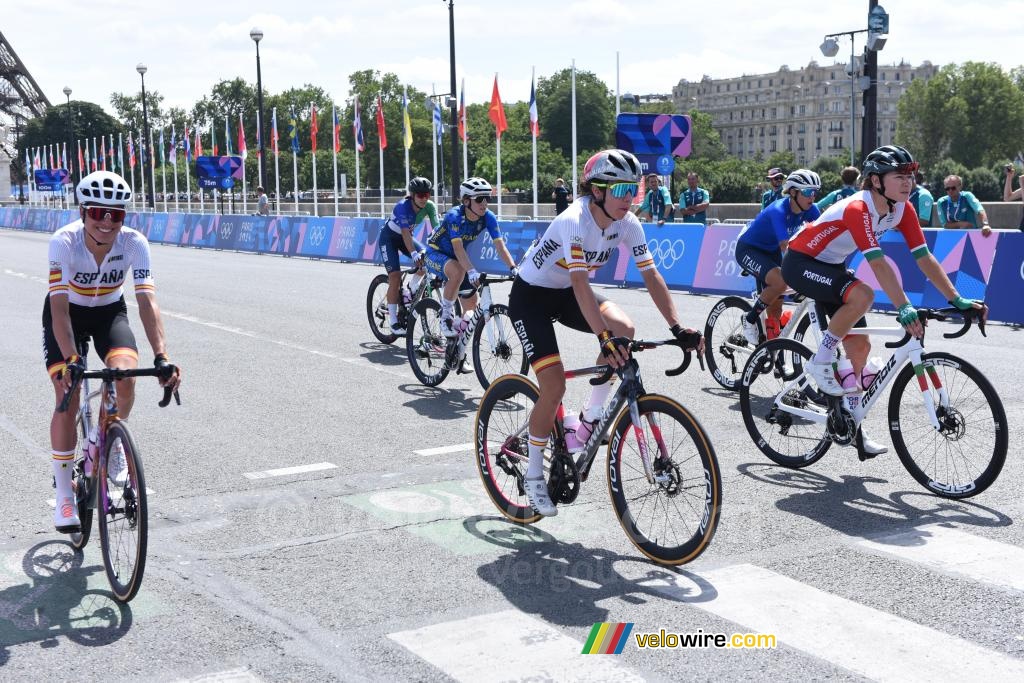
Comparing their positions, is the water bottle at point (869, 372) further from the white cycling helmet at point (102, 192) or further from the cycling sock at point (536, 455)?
the white cycling helmet at point (102, 192)

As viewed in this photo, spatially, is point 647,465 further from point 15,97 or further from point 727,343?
point 15,97

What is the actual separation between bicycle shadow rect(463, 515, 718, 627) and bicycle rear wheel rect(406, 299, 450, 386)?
4846 mm

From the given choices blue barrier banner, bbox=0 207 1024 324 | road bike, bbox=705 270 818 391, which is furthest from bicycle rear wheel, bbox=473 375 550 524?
road bike, bbox=705 270 818 391

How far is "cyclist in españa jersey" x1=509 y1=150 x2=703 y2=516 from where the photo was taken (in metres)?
5.55

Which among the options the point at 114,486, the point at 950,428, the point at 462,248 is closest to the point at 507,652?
the point at 114,486

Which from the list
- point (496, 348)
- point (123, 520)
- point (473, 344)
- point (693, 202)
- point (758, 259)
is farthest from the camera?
point (693, 202)

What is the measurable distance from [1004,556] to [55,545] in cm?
461

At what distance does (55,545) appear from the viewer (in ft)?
19.1

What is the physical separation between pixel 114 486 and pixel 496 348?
16.5 feet

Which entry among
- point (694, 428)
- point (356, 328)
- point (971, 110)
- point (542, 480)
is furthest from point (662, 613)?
point (971, 110)

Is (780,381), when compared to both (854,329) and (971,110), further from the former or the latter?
(971,110)

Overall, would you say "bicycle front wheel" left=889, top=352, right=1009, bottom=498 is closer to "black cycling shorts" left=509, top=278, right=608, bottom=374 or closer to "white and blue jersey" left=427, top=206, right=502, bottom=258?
"black cycling shorts" left=509, top=278, right=608, bottom=374

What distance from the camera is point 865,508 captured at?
6324 mm

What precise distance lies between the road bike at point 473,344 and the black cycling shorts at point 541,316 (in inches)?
129
